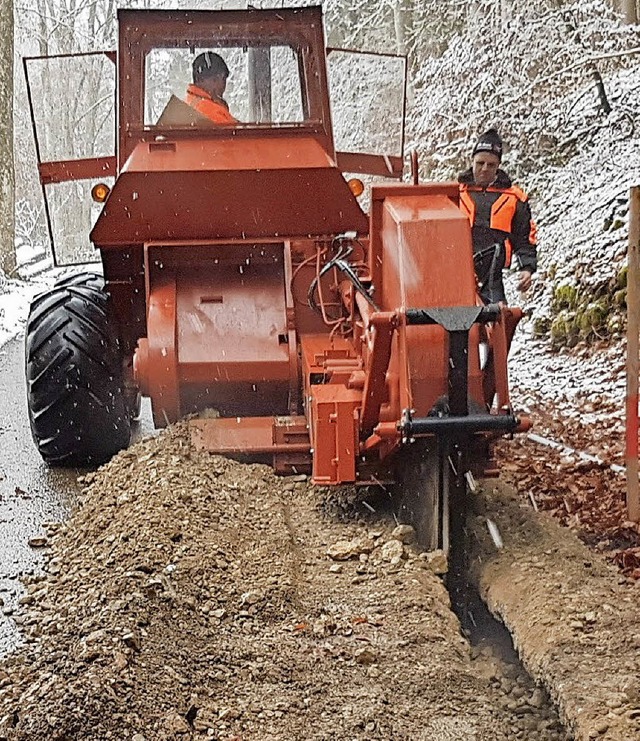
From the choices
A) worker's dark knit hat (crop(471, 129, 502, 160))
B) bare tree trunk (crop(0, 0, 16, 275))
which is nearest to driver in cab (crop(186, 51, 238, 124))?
worker's dark knit hat (crop(471, 129, 502, 160))

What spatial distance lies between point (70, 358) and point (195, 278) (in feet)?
2.96

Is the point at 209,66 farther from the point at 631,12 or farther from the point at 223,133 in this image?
the point at 631,12

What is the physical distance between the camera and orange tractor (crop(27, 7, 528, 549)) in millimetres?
3924

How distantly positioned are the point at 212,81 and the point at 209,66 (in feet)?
0.28

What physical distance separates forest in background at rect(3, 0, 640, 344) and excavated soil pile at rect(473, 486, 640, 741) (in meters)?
4.26

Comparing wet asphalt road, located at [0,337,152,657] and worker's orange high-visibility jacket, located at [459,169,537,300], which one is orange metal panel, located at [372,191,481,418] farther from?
worker's orange high-visibility jacket, located at [459,169,537,300]

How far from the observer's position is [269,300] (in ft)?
17.1

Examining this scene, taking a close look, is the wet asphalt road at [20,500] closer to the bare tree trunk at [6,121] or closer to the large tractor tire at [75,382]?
the large tractor tire at [75,382]

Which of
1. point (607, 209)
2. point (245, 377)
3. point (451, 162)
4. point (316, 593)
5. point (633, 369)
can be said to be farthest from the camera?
point (451, 162)

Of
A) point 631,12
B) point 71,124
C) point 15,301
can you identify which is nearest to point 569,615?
point 631,12

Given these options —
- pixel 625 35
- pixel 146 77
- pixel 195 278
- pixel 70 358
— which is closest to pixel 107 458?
pixel 70 358

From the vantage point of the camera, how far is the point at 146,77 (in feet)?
18.9

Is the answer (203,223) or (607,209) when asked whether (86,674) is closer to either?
(203,223)

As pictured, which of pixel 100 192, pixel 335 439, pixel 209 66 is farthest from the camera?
pixel 209 66
